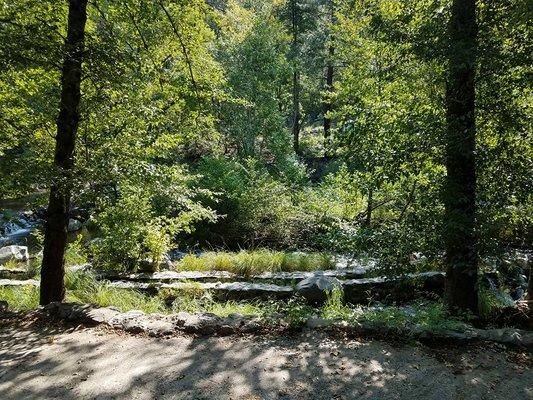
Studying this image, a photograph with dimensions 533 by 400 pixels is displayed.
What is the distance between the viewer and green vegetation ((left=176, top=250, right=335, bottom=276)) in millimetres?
9852

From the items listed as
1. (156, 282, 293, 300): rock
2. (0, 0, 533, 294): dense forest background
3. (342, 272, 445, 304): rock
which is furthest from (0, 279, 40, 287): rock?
(342, 272, 445, 304): rock

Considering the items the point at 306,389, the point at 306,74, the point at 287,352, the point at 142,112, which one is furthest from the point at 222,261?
the point at 306,74

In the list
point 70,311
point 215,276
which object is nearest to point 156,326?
point 70,311

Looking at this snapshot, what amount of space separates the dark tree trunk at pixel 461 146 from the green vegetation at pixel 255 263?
17.4 ft

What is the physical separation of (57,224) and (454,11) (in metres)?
5.16

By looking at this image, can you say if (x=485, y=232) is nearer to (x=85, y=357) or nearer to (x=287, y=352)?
(x=287, y=352)

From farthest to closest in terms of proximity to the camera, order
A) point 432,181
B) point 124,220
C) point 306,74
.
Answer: point 306,74
point 124,220
point 432,181

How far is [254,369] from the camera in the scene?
12.8ft

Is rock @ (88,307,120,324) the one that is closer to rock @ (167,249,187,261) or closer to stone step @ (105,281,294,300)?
stone step @ (105,281,294,300)

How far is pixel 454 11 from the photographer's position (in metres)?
4.57

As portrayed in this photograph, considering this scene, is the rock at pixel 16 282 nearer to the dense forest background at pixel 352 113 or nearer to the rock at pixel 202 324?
the dense forest background at pixel 352 113

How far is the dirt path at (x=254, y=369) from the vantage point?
11.6 feet

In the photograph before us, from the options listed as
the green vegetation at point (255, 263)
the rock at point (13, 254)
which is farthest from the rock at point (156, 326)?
the rock at point (13, 254)

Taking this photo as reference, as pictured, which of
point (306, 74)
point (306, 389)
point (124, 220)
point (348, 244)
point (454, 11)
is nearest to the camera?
point (306, 389)
